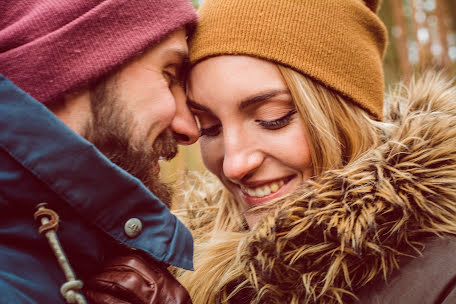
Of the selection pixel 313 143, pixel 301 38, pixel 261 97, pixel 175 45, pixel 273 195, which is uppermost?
pixel 175 45

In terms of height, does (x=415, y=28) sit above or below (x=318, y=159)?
above

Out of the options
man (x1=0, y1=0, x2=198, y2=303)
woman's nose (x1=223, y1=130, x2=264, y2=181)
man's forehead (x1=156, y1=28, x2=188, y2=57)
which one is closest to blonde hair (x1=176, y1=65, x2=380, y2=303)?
woman's nose (x1=223, y1=130, x2=264, y2=181)

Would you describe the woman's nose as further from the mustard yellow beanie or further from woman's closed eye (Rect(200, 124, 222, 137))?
the mustard yellow beanie

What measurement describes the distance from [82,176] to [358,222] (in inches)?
40.6

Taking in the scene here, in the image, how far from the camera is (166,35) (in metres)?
1.85

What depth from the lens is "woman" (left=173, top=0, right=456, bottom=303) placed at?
58.2 inches

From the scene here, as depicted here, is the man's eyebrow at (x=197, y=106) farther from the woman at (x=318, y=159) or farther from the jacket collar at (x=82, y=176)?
the jacket collar at (x=82, y=176)

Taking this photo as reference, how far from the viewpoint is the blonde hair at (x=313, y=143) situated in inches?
71.7

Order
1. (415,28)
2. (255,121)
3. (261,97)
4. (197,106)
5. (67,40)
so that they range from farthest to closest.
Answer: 1. (415,28)
2. (197,106)
3. (255,121)
4. (261,97)
5. (67,40)

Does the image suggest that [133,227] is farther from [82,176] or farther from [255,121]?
Result: [255,121]

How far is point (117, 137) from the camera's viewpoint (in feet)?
5.41

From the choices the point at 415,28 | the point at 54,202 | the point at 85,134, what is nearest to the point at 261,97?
the point at 85,134

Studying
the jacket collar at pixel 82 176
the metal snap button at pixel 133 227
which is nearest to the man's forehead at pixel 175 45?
the jacket collar at pixel 82 176

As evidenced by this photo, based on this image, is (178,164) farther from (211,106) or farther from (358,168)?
(358,168)
